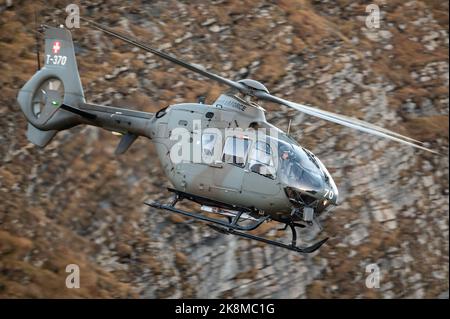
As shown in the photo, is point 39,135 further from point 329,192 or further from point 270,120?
point 270,120

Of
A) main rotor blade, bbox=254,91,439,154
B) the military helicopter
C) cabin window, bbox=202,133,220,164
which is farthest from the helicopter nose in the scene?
cabin window, bbox=202,133,220,164

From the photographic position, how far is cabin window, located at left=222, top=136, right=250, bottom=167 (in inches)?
770

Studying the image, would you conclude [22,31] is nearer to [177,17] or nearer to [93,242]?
[177,17]

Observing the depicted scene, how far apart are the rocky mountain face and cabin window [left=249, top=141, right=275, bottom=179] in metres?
7.02

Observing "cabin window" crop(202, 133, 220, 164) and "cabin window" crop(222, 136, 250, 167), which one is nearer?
"cabin window" crop(222, 136, 250, 167)

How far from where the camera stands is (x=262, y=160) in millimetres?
19406

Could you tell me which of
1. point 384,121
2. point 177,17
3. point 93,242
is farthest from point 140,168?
point 384,121

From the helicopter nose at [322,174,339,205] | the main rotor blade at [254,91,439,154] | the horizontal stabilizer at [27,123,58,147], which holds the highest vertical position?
the main rotor blade at [254,91,439,154]

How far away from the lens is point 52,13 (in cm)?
2934

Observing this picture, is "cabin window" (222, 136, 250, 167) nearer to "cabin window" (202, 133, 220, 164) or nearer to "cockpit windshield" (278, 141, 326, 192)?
"cabin window" (202, 133, 220, 164)

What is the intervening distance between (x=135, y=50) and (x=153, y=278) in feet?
26.2

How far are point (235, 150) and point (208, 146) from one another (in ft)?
2.21

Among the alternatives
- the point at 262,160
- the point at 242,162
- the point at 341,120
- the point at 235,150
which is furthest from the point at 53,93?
the point at 341,120

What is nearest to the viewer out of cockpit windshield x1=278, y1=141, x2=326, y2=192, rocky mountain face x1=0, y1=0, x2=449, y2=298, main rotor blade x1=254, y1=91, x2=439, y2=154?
main rotor blade x1=254, y1=91, x2=439, y2=154
